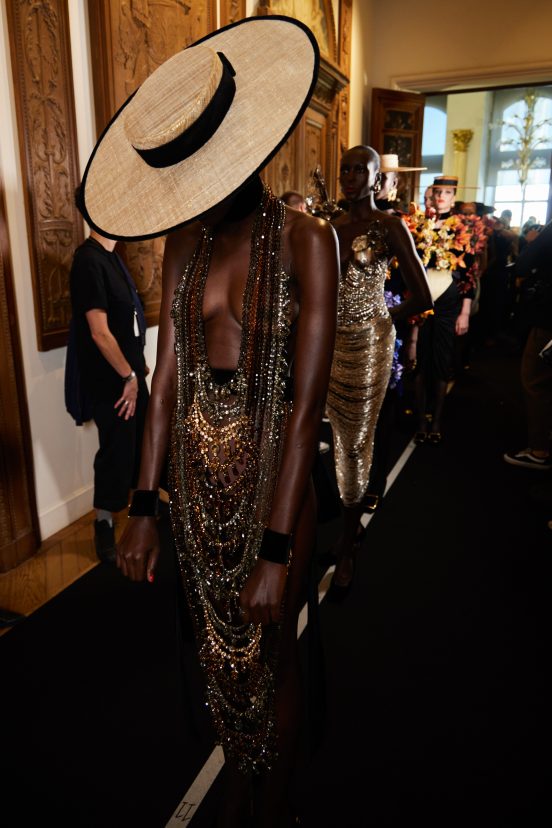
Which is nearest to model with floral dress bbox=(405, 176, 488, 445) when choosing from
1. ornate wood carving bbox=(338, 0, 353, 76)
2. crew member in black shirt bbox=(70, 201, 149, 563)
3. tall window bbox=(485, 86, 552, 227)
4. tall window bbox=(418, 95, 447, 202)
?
crew member in black shirt bbox=(70, 201, 149, 563)

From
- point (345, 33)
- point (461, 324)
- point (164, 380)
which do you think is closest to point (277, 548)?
point (164, 380)

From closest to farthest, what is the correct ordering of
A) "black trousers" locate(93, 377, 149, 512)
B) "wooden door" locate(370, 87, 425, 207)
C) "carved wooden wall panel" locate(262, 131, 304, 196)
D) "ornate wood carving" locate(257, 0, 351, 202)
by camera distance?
1. "black trousers" locate(93, 377, 149, 512)
2. "carved wooden wall panel" locate(262, 131, 304, 196)
3. "ornate wood carving" locate(257, 0, 351, 202)
4. "wooden door" locate(370, 87, 425, 207)

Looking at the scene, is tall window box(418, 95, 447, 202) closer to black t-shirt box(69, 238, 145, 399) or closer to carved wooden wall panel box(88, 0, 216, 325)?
carved wooden wall panel box(88, 0, 216, 325)

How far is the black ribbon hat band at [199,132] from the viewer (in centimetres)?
127

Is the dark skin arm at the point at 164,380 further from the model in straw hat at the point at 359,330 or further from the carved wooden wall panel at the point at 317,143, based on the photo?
the carved wooden wall panel at the point at 317,143

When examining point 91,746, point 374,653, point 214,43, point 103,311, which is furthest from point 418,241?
point 91,746

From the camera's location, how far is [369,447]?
10.1 feet

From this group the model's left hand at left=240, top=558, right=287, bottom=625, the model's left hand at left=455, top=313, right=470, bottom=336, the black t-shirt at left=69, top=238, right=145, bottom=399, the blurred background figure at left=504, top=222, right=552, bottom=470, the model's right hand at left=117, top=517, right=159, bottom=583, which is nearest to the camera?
the model's left hand at left=240, top=558, right=287, bottom=625

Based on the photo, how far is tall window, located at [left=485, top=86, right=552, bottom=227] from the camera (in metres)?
18.0

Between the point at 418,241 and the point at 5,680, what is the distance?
4067 mm

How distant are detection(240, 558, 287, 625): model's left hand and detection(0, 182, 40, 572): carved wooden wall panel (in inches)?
89.4

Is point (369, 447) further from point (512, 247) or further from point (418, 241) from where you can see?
point (512, 247)

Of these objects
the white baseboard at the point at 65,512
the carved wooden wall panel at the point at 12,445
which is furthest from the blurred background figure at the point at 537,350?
the carved wooden wall panel at the point at 12,445

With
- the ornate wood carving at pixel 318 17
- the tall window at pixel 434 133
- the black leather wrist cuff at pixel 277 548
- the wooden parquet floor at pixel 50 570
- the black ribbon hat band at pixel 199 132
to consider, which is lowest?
the wooden parquet floor at pixel 50 570
